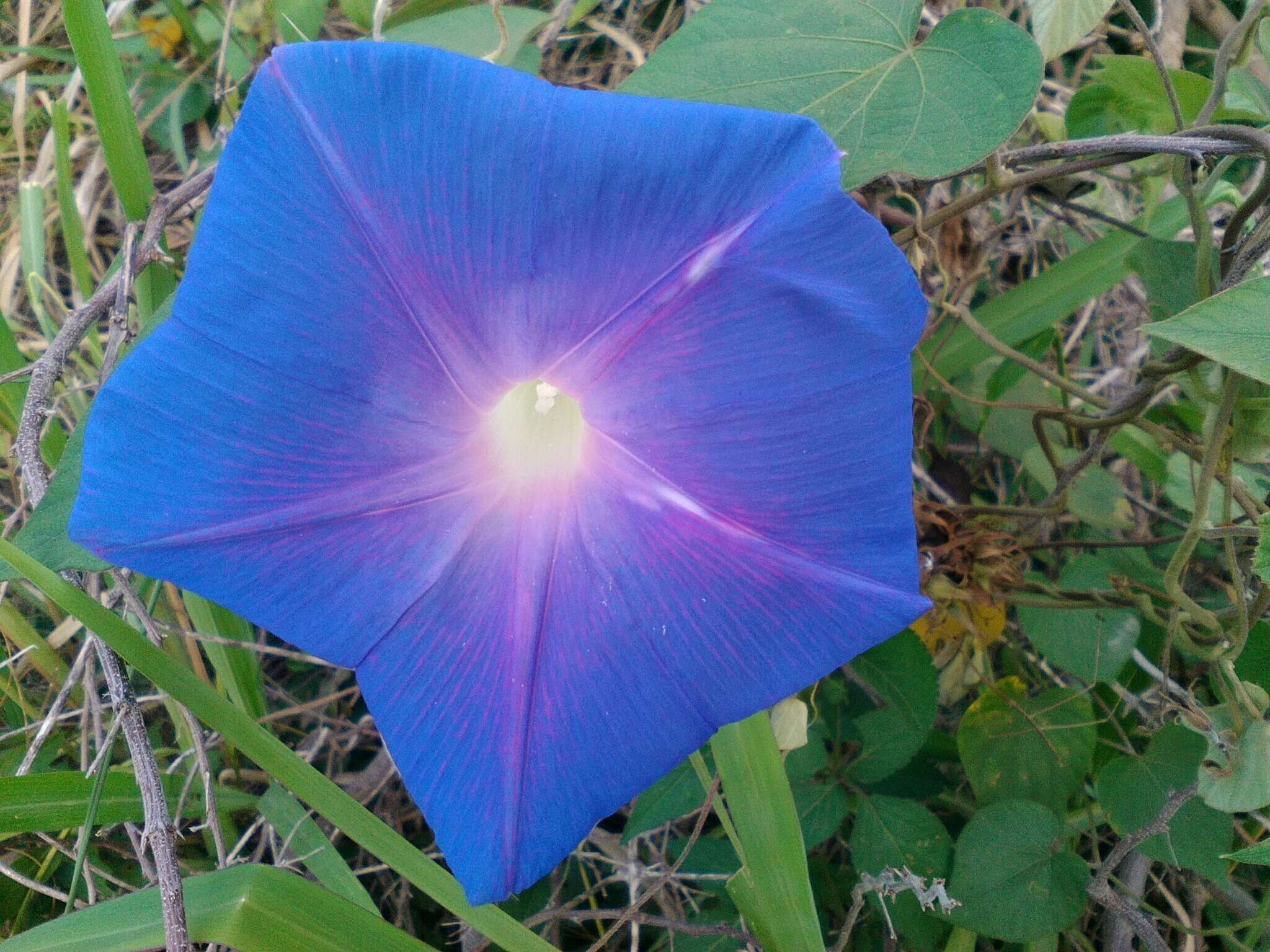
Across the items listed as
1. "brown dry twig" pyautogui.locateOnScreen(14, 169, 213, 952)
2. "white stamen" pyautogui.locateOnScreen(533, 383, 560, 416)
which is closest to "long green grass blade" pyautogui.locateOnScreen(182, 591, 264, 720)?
"brown dry twig" pyautogui.locateOnScreen(14, 169, 213, 952)

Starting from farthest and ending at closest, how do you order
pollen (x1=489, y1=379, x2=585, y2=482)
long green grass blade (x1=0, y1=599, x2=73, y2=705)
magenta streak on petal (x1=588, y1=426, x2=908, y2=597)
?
long green grass blade (x1=0, y1=599, x2=73, y2=705), pollen (x1=489, y1=379, x2=585, y2=482), magenta streak on petal (x1=588, y1=426, x2=908, y2=597)

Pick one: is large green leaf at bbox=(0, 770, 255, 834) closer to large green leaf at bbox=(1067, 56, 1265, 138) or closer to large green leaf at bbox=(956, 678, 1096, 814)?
large green leaf at bbox=(956, 678, 1096, 814)

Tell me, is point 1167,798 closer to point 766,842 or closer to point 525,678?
point 766,842

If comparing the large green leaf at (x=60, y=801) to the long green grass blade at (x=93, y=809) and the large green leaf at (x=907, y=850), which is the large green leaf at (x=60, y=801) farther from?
the large green leaf at (x=907, y=850)

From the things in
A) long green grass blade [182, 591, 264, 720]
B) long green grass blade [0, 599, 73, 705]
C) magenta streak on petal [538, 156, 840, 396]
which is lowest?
long green grass blade [182, 591, 264, 720]

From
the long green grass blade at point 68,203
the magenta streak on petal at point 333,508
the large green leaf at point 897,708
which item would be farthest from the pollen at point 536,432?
the long green grass blade at point 68,203

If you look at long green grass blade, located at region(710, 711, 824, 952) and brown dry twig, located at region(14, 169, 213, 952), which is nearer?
brown dry twig, located at region(14, 169, 213, 952)
